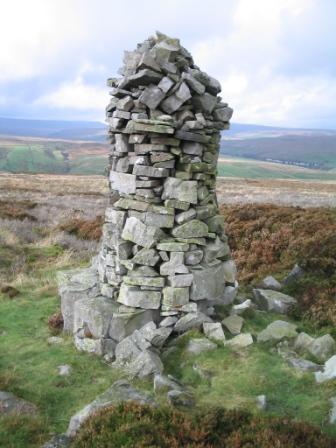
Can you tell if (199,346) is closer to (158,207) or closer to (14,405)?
(158,207)

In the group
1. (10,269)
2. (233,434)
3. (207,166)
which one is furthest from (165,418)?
(10,269)

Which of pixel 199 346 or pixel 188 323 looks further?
Result: pixel 188 323

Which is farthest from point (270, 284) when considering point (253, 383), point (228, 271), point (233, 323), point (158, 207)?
point (253, 383)

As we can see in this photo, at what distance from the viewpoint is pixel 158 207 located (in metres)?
9.65

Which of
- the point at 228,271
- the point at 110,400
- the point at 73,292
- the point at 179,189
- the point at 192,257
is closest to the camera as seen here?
the point at 110,400

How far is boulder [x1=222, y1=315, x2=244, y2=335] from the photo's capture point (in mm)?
9773

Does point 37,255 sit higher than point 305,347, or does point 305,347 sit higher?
point 305,347

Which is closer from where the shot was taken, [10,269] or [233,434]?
[233,434]

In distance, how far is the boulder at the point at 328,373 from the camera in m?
7.65

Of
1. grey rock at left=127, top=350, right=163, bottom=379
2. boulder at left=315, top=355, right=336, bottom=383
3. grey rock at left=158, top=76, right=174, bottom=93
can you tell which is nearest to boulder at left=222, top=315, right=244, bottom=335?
grey rock at left=127, top=350, right=163, bottom=379

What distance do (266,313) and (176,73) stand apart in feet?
19.5

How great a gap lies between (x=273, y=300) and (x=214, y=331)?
2.70 m

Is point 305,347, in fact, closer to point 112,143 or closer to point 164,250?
point 164,250

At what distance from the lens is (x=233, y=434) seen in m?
5.75
